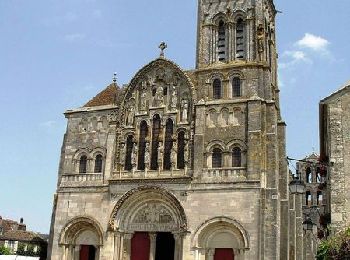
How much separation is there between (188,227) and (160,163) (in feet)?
14.5

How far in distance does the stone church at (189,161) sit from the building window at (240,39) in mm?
79

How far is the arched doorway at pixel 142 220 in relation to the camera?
30094 millimetres

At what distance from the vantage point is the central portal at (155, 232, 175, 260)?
105 feet

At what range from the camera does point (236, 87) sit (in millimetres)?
31469

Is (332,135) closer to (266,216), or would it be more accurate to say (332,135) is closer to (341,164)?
(341,164)

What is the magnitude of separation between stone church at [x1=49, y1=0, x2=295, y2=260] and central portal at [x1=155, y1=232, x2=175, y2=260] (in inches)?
A: 3.5

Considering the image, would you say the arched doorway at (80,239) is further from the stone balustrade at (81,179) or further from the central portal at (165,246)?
the central portal at (165,246)

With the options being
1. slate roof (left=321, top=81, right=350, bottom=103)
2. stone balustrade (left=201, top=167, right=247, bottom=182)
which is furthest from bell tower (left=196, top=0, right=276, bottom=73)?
stone balustrade (left=201, top=167, right=247, bottom=182)

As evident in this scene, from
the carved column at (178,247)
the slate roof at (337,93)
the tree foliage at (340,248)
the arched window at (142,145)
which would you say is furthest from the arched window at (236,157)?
the tree foliage at (340,248)

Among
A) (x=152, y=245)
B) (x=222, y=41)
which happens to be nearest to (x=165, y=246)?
(x=152, y=245)

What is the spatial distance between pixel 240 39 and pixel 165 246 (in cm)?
1429

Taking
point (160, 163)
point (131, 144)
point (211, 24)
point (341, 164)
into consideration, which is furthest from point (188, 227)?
point (211, 24)

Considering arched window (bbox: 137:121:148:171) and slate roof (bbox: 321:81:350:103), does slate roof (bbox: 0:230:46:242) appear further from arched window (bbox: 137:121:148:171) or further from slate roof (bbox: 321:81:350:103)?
slate roof (bbox: 321:81:350:103)

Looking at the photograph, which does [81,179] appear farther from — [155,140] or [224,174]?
[224,174]
